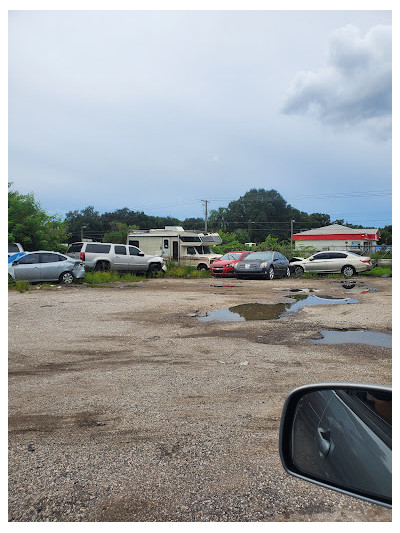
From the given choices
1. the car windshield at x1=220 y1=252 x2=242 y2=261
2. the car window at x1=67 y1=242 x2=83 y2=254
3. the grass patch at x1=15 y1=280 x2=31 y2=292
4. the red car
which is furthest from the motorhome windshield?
the grass patch at x1=15 y1=280 x2=31 y2=292

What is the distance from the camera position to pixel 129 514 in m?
3.03

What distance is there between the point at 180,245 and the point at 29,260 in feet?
40.6

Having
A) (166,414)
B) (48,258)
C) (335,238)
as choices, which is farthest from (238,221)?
(166,414)

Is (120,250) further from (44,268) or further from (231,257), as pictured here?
(231,257)

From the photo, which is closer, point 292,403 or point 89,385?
point 292,403

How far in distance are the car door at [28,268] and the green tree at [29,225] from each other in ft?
26.7

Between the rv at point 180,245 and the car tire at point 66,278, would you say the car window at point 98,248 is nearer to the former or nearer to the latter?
the car tire at point 66,278

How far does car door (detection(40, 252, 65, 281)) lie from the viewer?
1966cm

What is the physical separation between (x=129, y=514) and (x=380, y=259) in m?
27.6

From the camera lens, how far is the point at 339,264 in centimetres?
2511

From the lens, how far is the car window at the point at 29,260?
63.5 feet

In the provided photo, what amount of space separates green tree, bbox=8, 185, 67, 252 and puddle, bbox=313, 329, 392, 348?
73.4ft
